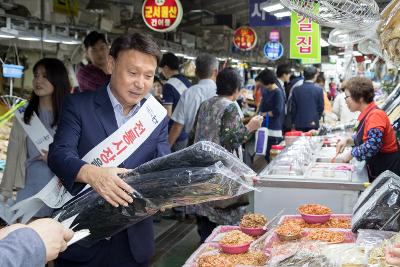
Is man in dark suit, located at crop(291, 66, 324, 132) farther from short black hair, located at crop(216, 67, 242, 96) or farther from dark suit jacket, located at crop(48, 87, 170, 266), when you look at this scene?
dark suit jacket, located at crop(48, 87, 170, 266)

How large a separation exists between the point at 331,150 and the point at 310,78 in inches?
172

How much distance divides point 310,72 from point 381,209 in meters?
7.90

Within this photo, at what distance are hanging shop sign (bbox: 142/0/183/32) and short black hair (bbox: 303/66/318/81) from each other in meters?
3.28

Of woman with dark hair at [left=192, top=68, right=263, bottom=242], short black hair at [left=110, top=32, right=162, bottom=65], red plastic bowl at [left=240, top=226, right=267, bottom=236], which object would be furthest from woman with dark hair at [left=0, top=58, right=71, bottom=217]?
red plastic bowl at [left=240, top=226, right=267, bottom=236]

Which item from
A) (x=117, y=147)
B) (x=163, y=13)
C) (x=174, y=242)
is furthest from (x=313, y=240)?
(x=163, y=13)

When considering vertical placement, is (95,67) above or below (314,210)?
above

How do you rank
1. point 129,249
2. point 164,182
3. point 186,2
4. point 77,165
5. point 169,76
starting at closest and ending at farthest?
point 164,182, point 77,165, point 129,249, point 169,76, point 186,2

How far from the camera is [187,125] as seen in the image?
251 inches

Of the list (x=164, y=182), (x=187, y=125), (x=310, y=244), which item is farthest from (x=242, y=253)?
(x=187, y=125)

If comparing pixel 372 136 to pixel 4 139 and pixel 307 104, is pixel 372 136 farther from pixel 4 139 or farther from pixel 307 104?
pixel 307 104

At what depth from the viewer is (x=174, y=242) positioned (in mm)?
6441

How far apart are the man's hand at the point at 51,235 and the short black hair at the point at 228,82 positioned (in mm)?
3448

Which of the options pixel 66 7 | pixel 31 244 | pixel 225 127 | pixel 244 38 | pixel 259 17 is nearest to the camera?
pixel 31 244

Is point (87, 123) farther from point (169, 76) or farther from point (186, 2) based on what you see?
point (186, 2)
